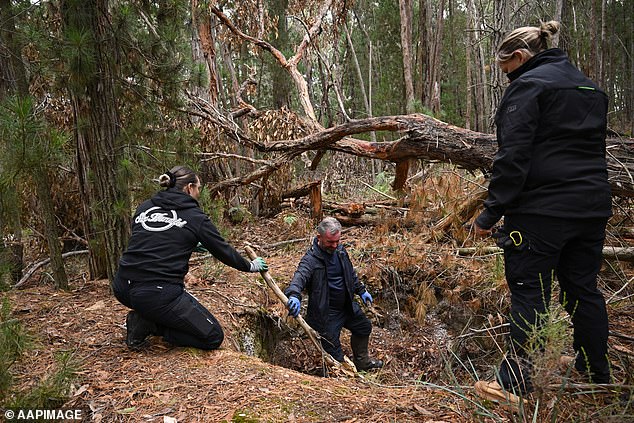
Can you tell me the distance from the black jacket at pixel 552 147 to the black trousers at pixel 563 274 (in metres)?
0.09

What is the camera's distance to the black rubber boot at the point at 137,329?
3654mm

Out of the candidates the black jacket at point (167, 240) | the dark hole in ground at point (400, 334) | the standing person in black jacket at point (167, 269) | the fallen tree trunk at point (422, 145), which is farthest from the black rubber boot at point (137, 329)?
the fallen tree trunk at point (422, 145)

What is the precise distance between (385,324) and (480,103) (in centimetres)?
1619

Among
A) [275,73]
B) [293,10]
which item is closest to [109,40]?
[293,10]

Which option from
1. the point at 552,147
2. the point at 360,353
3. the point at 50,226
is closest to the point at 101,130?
the point at 50,226

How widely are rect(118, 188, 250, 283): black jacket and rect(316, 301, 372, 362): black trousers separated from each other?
1.70m

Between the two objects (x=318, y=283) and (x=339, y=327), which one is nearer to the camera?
(x=318, y=283)

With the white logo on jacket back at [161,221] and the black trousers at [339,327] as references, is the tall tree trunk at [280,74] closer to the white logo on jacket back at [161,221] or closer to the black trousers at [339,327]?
the black trousers at [339,327]

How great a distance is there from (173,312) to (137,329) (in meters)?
0.35

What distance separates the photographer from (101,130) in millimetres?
4535

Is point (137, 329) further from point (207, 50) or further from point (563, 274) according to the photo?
point (207, 50)

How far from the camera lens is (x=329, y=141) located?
6074 millimetres

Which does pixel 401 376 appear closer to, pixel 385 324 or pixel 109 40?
pixel 385 324

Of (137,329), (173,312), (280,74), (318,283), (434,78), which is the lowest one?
(318,283)
